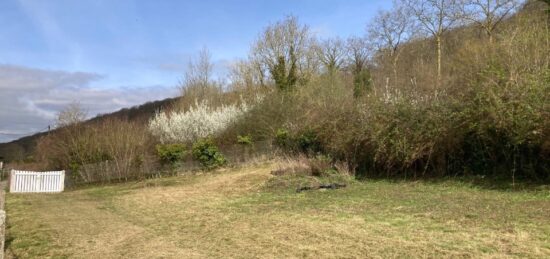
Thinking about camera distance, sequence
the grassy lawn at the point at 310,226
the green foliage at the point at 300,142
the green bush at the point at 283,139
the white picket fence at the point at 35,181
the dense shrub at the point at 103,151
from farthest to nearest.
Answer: the dense shrub at the point at 103,151
the green bush at the point at 283,139
the white picket fence at the point at 35,181
the green foliage at the point at 300,142
the grassy lawn at the point at 310,226

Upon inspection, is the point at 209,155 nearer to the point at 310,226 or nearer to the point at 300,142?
the point at 300,142

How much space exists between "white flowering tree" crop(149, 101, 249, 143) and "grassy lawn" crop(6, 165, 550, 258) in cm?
1640

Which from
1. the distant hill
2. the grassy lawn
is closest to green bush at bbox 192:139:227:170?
the grassy lawn

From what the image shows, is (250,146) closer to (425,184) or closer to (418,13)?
(425,184)

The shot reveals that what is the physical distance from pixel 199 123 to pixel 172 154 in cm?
421

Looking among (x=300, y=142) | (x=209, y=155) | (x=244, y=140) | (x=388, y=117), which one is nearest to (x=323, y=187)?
(x=388, y=117)

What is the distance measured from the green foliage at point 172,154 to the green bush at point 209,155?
108cm

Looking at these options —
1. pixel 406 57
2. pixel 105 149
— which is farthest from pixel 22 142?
pixel 406 57

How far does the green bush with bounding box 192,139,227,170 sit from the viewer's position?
25.3m

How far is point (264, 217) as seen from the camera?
9.38 m

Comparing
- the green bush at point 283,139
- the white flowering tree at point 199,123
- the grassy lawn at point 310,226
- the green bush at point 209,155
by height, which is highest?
the white flowering tree at point 199,123

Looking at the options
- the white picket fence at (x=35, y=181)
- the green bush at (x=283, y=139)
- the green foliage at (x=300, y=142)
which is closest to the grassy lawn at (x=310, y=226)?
the green foliage at (x=300, y=142)

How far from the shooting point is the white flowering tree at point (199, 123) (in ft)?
96.8

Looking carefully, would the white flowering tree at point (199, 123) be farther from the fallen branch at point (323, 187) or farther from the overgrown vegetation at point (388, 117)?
the fallen branch at point (323, 187)
